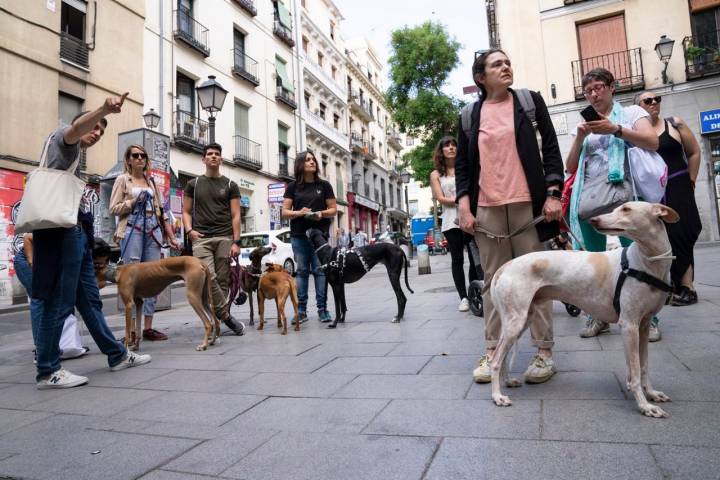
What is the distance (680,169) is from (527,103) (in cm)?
204

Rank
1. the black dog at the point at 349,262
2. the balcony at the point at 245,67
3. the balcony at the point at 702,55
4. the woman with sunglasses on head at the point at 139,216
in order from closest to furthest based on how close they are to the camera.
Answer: the woman with sunglasses on head at the point at 139,216
the black dog at the point at 349,262
the balcony at the point at 702,55
the balcony at the point at 245,67

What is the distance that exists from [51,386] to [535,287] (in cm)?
330

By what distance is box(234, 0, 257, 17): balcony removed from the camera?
21344mm

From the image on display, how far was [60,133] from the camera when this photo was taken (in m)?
3.18

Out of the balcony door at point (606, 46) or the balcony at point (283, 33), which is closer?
the balcony door at point (606, 46)

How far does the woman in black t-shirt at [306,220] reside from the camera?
18.2ft

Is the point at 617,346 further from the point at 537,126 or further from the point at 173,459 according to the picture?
the point at 173,459

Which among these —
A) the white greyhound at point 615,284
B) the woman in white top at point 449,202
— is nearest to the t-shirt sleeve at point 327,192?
the woman in white top at point 449,202

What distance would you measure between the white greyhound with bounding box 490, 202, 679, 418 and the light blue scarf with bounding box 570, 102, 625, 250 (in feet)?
3.43

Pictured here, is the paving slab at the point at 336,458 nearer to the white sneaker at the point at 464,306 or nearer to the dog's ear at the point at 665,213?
the dog's ear at the point at 665,213

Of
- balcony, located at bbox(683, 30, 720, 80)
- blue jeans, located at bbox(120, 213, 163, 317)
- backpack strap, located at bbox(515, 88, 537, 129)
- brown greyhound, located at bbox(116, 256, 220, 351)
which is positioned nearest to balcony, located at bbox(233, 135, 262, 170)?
blue jeans, located at bbox(120, 213, 163, 317)

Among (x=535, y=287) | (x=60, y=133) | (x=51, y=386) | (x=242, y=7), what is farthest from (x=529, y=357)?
(x=242, y=7)

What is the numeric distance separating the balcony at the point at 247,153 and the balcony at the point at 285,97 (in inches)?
130

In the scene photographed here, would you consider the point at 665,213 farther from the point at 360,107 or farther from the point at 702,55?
the point at 360,107
